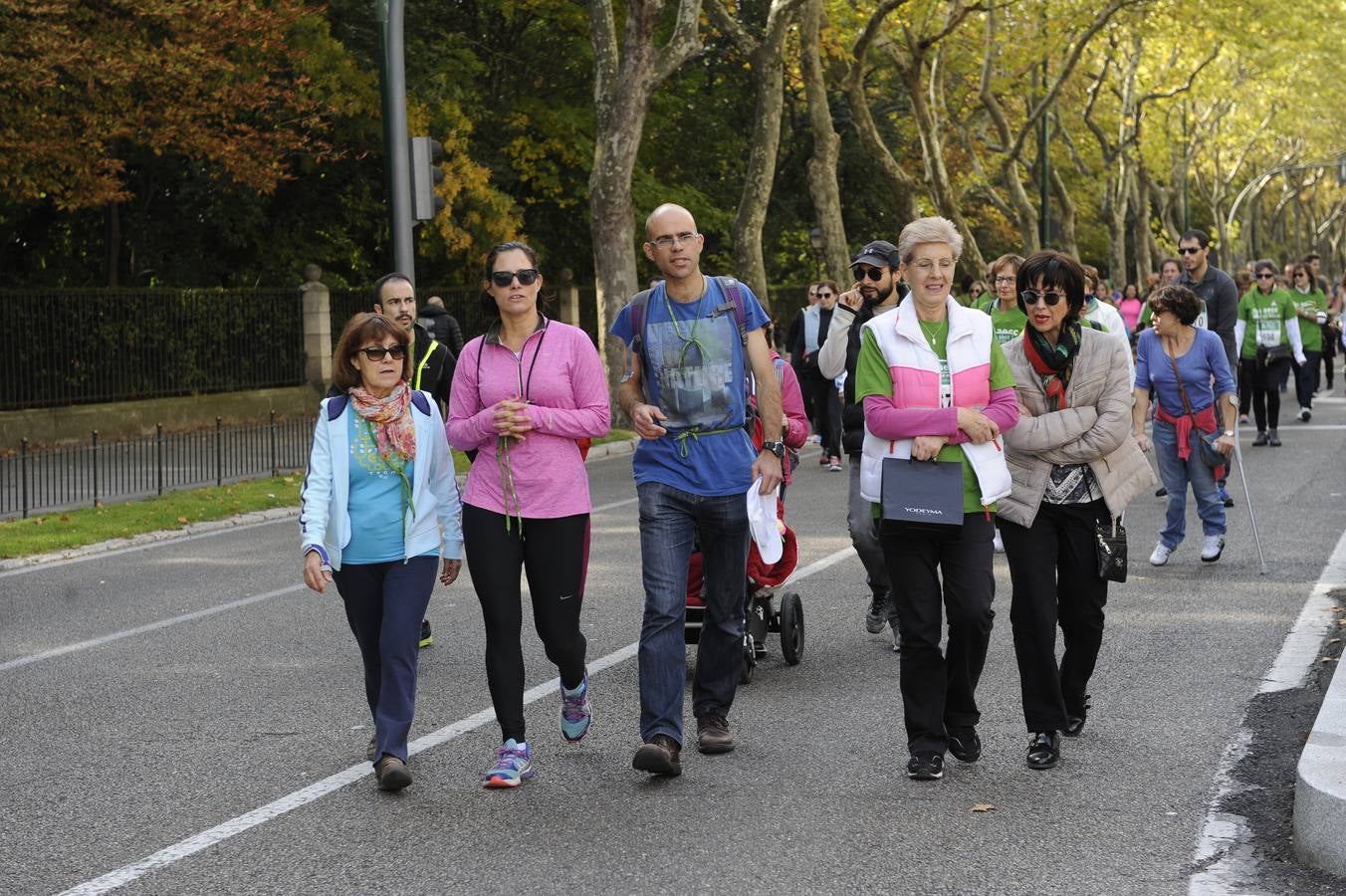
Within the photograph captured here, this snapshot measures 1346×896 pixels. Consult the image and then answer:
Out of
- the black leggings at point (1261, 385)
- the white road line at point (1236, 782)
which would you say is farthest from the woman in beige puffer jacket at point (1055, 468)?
the black leggings at point (1261, 385)

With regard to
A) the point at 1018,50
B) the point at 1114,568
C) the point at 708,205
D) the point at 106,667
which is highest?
the point at 1018,50

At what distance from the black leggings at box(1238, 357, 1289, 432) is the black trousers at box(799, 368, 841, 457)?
4.20m

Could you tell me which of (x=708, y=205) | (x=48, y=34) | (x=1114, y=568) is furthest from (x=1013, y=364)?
(x=708, y=205)

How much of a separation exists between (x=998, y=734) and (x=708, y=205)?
3071 centimetres

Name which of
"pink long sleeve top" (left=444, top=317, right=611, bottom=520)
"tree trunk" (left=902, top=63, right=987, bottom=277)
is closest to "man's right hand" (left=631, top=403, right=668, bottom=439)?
"pink long sleeve top" (left=444, top=317, right=611, bottom=520)

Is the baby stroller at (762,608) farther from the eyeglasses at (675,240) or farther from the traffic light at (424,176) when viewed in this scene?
the traffic light at (424,176)

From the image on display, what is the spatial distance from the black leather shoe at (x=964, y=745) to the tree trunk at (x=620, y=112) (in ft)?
53.7

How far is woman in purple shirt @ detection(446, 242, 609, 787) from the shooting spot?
5.95m

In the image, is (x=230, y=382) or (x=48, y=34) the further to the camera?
(x=230, y=382)

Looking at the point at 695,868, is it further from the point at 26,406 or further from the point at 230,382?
the point at 230,382

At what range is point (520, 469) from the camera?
5.95 metres

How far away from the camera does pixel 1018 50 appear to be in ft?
→ 118

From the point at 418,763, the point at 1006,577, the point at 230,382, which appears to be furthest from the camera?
the point at 230,382

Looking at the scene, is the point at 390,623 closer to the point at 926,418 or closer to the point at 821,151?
the point at 926,418
